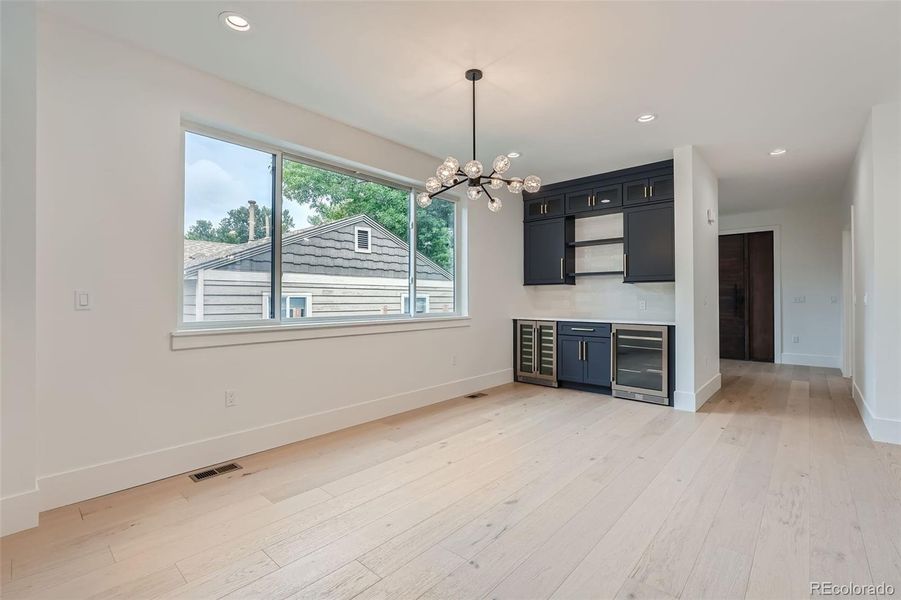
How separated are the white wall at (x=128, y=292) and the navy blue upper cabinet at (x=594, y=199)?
3.27m

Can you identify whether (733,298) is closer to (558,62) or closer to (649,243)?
(649,243)

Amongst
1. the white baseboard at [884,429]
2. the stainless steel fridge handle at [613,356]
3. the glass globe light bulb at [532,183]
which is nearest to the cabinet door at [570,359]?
the stainless steel fridge handle at [613,356]

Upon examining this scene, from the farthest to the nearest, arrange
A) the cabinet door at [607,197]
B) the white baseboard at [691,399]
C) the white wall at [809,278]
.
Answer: the white wall at [809,278] → the cabinet door at [607,197] → the white baseboard at [691,399]

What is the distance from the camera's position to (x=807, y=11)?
2209 mm

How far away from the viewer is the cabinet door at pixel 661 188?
4566mm

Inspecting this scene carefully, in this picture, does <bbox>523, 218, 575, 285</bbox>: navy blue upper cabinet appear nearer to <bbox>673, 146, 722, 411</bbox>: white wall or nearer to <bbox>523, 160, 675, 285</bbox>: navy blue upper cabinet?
<bbox>523, 160, 675, 285</bbox>: navy blue upper cabinet

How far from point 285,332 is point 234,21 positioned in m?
2.03

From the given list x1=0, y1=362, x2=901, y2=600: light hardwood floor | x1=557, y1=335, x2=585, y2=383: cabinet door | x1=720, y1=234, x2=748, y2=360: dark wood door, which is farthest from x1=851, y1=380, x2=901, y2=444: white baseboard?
x1=720, y1=234, x2=748, y2=360: dark wood door

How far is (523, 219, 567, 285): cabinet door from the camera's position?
5.51 m

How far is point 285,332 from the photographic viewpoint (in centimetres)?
329

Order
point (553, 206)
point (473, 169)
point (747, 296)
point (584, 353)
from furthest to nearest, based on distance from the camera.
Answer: point (747, 296) < point (553, 206) < point (584, 353) < point (473, 169)

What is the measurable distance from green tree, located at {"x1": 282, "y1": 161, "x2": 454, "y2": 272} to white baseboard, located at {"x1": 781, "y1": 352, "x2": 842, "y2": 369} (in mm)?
6071

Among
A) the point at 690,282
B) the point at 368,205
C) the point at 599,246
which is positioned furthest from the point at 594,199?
the point at 368,205

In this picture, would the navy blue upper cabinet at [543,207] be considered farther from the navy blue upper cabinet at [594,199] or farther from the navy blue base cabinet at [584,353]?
the navy blue base cabinet at [584,353]
